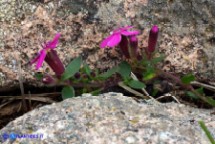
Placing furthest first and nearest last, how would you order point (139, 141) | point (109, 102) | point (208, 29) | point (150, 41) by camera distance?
point (208, 29) < point (150, 41) < point (109, 102) < point (139, 141)

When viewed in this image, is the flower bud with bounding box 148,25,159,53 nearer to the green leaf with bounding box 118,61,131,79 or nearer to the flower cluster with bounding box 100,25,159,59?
the flower cluster with bounding box 100,25,159,59

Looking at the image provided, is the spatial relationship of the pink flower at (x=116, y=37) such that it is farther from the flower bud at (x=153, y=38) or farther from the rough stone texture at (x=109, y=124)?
the rough stone texture at (x=109, y=124)

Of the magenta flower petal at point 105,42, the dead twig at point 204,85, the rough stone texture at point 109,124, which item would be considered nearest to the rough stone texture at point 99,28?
the dead twig at point 204,85

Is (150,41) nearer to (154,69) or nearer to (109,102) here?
(154,69)

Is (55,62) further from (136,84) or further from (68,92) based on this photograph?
(136,84)

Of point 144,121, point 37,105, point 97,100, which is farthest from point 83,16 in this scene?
point 144,121

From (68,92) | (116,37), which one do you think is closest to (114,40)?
(116,37)

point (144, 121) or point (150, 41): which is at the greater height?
point (150, 41)
